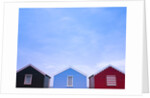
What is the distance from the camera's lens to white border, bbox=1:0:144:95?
2.74 metres

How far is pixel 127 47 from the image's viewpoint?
2.80 meters

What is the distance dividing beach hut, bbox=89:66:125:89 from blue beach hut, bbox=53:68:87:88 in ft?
0.38

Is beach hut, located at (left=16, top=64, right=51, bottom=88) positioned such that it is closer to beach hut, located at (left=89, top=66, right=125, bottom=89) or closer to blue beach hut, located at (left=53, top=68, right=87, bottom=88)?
blue beach hut, located at (left=53, top=68, right=87, bottom=88)

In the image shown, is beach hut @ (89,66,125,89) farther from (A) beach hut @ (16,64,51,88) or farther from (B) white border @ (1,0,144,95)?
(A) beach hut @ (16,64,51,88)

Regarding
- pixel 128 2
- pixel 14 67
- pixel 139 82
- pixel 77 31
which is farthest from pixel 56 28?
pixel 139 82

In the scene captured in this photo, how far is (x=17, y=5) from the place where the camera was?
2.85m

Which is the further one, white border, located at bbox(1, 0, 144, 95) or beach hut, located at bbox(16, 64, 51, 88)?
beach hut, located at bbox(16, 64, 51, 88)

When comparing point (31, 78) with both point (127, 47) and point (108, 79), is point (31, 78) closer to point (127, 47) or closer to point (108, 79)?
point (108, 79)

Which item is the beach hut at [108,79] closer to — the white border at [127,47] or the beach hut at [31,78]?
the white border at [127,47]

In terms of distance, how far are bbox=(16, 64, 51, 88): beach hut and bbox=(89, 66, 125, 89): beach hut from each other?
0.60 meters

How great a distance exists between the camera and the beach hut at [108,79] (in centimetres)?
284

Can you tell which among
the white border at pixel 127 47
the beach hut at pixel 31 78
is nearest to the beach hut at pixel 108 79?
the white border at pixel 127 47

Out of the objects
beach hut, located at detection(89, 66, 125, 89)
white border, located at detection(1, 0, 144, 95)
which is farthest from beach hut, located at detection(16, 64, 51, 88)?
beach hut, located at detection(89, 66, 125, 89)

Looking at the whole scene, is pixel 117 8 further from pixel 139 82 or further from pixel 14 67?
pixel 14 67
